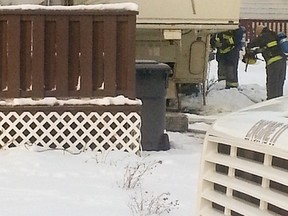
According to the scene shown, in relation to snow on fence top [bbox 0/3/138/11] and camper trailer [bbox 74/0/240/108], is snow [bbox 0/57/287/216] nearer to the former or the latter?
snow on fence top [bbox 0/3/138/11]

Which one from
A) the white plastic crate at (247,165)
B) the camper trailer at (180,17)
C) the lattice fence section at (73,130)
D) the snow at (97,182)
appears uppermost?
the camper trailer at (180,17)

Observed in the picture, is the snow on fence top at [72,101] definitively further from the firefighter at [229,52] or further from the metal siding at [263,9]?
the metal siding at [263,9]

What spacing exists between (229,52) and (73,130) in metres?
8.64

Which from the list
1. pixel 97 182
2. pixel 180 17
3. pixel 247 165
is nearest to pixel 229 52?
pixel 180 17

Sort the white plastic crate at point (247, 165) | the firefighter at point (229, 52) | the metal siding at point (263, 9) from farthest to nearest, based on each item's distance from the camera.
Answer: the metal siding at point (263, 9) < the firefighter at point (229, 52) < the white plastic crate at point (247, 165)

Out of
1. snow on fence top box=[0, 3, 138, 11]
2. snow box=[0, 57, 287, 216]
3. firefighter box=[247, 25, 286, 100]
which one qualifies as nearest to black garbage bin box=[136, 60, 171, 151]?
snow box=[0, 57, 287, 216]

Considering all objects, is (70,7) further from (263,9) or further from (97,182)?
(263,9)

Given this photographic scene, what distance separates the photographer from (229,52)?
16859 millimetres

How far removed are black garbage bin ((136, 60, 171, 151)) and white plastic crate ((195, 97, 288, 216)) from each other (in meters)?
5.33

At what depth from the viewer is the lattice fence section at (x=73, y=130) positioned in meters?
8.62

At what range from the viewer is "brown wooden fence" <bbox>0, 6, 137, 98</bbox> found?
8648 millimetres

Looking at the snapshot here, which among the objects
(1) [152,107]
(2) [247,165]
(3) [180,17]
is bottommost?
(1) [152,107]

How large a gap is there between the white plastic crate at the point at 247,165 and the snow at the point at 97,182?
7.49 ft

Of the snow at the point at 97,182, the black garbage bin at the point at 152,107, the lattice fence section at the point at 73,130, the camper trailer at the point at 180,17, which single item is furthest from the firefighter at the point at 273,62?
the lattice fence section at the point at 73,130
